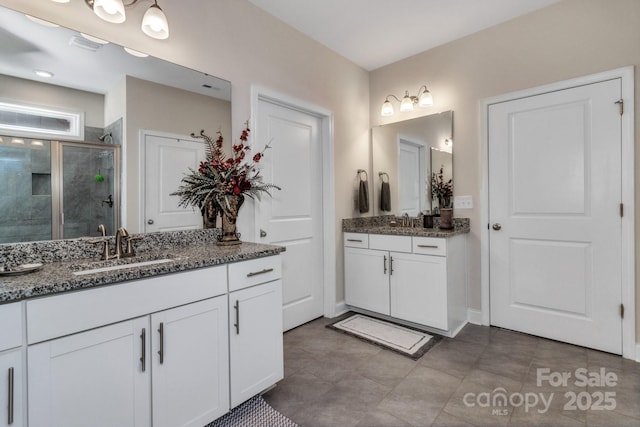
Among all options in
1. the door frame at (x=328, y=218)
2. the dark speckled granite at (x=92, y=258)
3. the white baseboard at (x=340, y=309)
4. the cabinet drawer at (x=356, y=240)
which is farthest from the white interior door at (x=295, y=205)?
the dark speckled granite at (x=92, y=258)

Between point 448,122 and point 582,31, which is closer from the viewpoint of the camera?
point 582,31

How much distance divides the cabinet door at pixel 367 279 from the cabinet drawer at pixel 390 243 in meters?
0.06

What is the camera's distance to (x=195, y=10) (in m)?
2.05

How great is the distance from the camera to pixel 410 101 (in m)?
3.14

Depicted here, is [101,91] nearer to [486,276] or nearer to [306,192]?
[306,192]

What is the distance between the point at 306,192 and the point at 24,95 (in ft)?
6.62

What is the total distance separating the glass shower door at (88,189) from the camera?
1585 mm

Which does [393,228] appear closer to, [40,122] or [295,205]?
[295,205]

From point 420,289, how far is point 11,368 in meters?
2.52

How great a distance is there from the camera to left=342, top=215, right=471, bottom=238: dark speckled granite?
2646 mm

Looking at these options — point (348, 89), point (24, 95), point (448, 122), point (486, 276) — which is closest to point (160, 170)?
point (24, 95)

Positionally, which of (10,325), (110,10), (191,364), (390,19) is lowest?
(191,364)

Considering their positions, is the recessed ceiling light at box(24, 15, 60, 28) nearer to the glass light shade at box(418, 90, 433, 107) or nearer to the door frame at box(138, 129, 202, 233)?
the door frame at box(138, 129, 202, 233)

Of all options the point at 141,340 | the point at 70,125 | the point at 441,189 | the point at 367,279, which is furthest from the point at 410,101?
the point at 141,340
